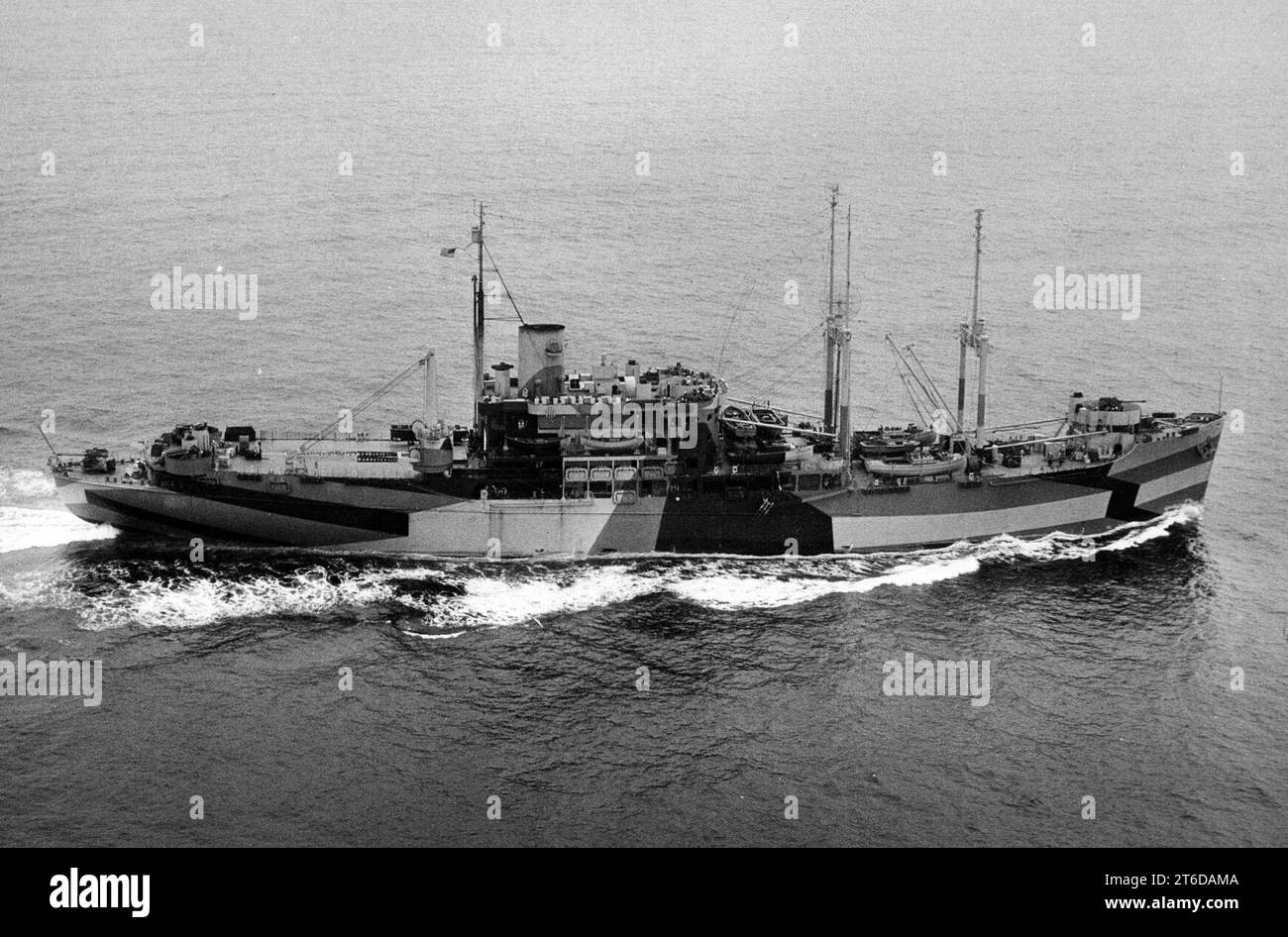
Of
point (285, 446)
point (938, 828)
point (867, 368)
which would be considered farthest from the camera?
point (867, 368)

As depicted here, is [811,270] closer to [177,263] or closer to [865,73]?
[177,263]

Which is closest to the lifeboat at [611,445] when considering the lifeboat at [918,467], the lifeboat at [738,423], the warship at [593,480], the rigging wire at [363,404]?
the warship at [593,480]

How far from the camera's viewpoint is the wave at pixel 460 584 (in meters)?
63.3

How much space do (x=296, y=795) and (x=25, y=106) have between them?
323 feet

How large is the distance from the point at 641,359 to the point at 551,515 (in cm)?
2051

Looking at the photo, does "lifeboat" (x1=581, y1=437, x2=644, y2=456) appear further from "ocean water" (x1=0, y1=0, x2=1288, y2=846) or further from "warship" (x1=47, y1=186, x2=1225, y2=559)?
"ocean water" (x1=0, y1=0, x2=1288, y2=846)

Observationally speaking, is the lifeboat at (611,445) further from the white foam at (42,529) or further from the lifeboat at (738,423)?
the white foam at (42,529)

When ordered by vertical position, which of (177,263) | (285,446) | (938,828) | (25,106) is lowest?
(938,828)

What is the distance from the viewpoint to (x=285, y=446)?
74250 millimetres

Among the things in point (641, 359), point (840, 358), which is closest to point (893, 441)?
point (840, 358)

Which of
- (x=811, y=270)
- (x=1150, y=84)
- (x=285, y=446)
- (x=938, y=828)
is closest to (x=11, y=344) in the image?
(x=285, y=446)

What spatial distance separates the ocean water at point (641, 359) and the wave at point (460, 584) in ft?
0.85

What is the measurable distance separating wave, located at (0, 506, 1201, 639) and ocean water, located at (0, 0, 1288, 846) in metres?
0.26

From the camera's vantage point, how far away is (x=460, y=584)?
6688 cm
